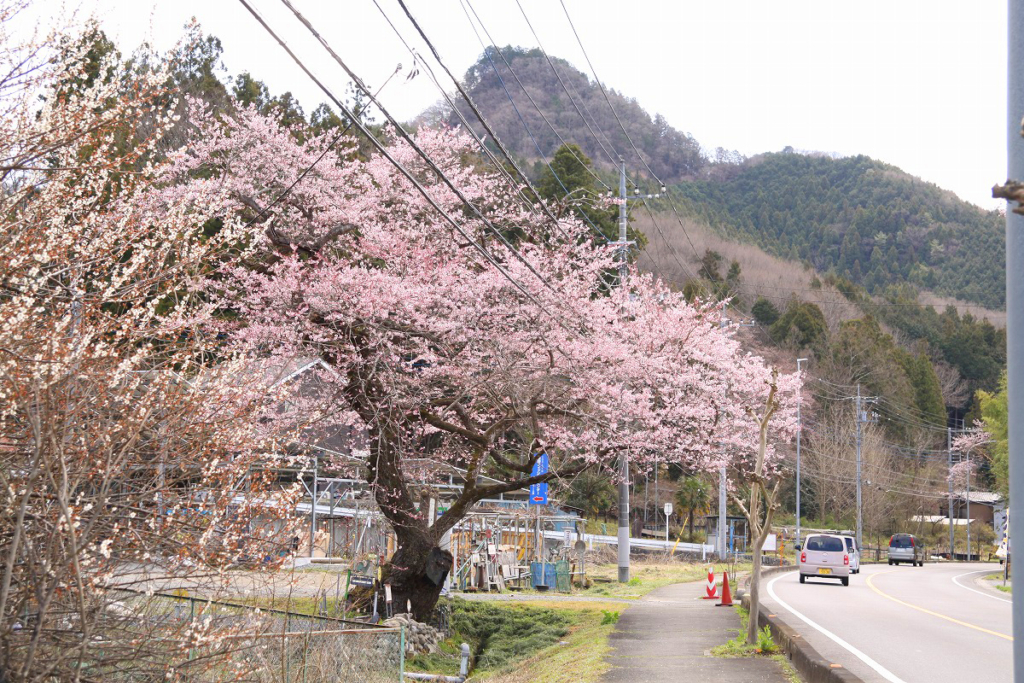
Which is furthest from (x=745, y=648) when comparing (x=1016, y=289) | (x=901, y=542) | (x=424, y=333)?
(x=901, y=542)

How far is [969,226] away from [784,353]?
160 ft

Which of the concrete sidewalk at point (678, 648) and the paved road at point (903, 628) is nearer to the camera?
the concrete sidewalk at point (678, 648)

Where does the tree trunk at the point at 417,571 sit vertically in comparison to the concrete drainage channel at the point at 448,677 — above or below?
above

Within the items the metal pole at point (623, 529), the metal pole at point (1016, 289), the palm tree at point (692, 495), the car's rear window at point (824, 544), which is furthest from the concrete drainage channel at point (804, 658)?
the palm tree at point (692, 495)

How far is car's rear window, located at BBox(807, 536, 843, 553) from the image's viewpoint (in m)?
27.8

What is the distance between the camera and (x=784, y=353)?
67.5 m

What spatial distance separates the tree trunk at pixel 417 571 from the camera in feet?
57.7

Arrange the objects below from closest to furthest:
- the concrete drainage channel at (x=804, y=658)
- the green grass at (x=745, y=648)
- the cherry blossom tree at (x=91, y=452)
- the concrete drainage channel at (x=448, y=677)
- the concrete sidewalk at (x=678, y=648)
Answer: the cherry blossom tree at (x=91, y=452) < the concrete drainage channel at (x=804, y=658) < the concrete sidewalk at (x=678, y=648) < the green grass at (x=745, y=648) < the concrete drainage channel at (x=448, y=677)

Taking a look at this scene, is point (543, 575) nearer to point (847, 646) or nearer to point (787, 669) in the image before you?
point (847, 646)

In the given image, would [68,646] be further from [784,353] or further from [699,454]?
[784,353]

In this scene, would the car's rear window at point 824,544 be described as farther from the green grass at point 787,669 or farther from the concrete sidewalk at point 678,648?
the green grass at point 787,669

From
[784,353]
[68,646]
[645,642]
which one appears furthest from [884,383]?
[68,646]

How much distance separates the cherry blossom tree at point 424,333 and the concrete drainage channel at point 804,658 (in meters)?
4.77

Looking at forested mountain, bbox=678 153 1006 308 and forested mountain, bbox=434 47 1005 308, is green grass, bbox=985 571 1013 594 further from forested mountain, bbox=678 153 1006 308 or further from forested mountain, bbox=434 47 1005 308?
forested mountain, bbox=678 153 1006 308
